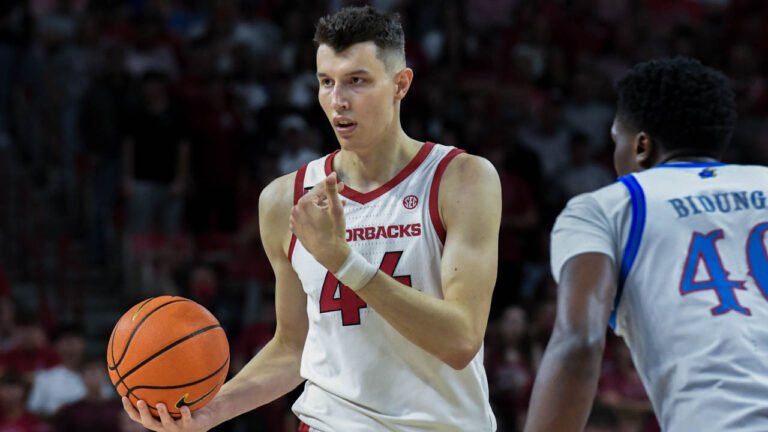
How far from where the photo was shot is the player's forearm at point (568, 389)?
8.80ft

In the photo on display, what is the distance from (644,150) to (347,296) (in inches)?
49.5

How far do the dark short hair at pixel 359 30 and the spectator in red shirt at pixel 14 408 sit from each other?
555 cm

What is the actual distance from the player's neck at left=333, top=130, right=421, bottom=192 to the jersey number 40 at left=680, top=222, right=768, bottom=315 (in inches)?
58.1

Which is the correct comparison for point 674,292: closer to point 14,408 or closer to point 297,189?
point 297,189

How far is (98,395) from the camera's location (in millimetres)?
8789

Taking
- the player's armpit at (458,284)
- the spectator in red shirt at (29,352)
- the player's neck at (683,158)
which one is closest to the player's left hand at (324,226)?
the player's armpit at (458,284)

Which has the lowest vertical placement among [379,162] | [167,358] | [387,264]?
[167,358]

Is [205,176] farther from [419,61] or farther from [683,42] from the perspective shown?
[683,42]

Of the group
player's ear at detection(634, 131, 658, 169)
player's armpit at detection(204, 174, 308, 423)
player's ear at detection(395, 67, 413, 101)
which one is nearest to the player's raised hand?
player's armpit at detection(204, 174, 308, 423)

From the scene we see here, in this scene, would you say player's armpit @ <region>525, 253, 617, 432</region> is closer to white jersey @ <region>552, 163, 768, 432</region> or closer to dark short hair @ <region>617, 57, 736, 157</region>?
white jersey @ <region>552, 163, 768, 432</region>

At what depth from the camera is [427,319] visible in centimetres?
361

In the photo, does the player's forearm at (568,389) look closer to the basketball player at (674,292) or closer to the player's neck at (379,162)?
the basketball player at (674,292)

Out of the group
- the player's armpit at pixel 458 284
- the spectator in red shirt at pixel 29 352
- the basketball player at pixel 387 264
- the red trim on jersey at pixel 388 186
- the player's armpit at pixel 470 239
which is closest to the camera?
the player's armpit at pixel 458 284

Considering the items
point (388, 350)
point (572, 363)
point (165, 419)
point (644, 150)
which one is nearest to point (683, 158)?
point (644, 150)
